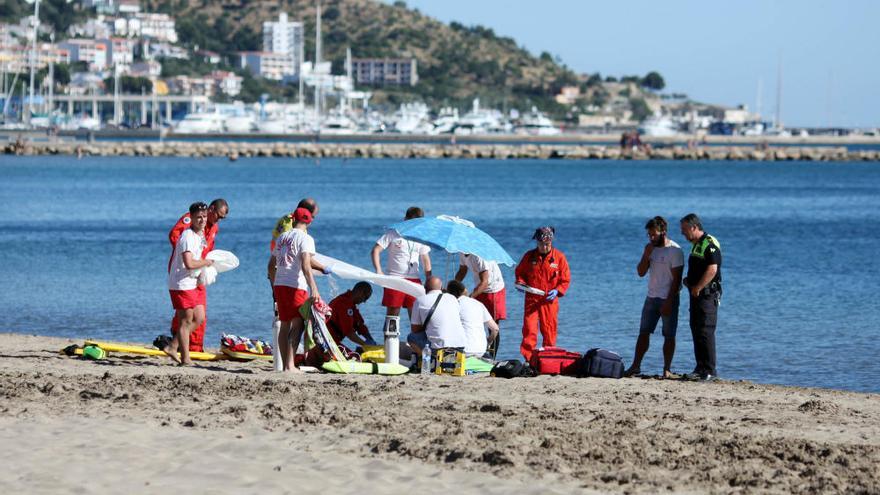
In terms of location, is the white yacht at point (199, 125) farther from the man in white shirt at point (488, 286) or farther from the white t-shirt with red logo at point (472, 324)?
the white t-shirt with red logo at point (472, 324)

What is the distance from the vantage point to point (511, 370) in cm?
1193

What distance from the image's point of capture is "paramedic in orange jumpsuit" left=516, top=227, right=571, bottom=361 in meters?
12.9

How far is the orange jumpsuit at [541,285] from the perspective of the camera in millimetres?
12922

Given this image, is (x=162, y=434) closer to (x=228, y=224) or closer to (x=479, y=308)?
(x=479, y=308)

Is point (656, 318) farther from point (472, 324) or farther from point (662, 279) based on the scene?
point (472, 324)

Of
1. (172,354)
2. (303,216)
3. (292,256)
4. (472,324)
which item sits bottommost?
(172,354)

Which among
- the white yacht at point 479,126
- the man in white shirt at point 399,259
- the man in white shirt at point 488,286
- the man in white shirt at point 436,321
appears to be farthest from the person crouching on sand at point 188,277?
the white yacht at point 479,126

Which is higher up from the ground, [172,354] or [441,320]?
[441,320]

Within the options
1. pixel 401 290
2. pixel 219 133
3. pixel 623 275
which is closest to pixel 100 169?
pixel 623 275

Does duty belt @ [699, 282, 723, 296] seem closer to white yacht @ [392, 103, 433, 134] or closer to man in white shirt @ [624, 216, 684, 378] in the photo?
man in white shirt @ [624, 216, 684, 378]

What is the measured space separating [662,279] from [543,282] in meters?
1.16

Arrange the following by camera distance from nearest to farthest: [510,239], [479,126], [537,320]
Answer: [537,320], [510,239], [479,126]

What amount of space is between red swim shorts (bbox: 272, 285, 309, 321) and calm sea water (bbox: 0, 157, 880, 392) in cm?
434

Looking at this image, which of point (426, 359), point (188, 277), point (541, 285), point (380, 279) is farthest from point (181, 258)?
point (541, 285)
